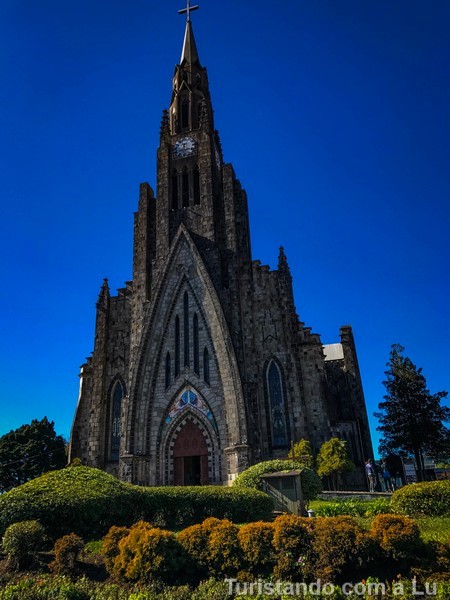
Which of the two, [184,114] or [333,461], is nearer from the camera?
[333,461]

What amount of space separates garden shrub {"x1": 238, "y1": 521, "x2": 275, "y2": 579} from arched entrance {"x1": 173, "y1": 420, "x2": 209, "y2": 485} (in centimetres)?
1905

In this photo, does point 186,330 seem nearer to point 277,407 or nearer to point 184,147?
point 277,407

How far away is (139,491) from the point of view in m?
15.2

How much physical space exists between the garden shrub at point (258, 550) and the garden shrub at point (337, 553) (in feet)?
3.32

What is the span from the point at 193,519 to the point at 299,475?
4525 millimetres

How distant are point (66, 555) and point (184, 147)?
1333 inches

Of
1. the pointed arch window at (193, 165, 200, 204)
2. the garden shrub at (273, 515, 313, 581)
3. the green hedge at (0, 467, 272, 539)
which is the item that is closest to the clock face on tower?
the pointed arch window at (193, 165, 200, 204)

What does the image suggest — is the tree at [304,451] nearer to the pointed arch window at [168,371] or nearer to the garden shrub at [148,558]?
the pointed arch window at [168,371]

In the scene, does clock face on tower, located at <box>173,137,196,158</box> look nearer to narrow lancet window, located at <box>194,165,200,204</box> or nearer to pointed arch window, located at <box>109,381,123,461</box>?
narrow lancet window, located at <box>194,165,200,204</box>

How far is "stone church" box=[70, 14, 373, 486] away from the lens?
28.7 metres

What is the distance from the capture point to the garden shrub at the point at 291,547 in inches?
385

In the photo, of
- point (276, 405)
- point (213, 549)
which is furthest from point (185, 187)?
point (213, 549)

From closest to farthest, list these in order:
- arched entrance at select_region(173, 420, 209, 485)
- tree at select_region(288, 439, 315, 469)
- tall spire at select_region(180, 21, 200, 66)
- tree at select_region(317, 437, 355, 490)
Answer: tree at select_region(288, 439, 315, 469)
tree at select_region(317, 437, 355, 490)
arched entrance at select_region(173, 420, 209, 485)
tall spire at select_region(180, 21, 200, 66)

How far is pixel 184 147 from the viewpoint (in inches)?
1538
